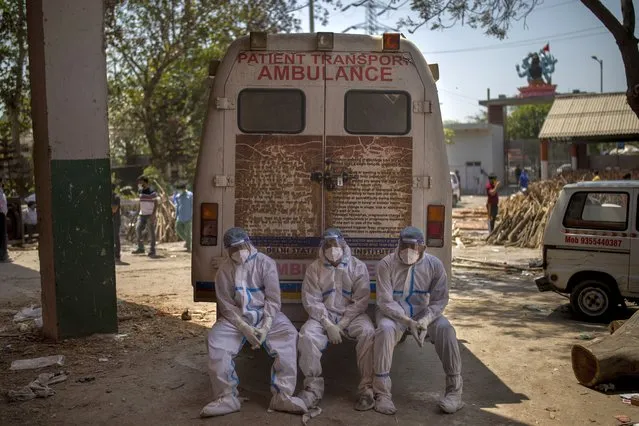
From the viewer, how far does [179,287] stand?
11.4m

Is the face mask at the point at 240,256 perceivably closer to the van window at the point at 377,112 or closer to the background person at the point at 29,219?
the van window at the point at 377,112

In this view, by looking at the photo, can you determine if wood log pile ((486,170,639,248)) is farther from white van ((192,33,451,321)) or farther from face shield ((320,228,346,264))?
face shield ((320,228,346,264))

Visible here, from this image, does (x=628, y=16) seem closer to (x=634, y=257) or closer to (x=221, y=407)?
(x=634, y=257)

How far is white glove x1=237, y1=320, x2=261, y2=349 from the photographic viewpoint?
5.57 metres

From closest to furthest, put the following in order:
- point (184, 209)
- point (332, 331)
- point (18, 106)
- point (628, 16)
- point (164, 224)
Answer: point (332, 331) < point (628, 16) < point (184, 209) < point (164, 224) < point (18, 106)

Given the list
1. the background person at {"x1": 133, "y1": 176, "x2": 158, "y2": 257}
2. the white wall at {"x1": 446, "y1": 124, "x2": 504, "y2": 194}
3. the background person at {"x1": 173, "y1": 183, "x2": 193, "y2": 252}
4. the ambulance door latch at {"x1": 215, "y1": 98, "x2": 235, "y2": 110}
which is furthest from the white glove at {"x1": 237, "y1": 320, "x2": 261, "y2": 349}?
the white wall at {"x1": 446, "y1": 124, "x2": 504, "y2": 194}

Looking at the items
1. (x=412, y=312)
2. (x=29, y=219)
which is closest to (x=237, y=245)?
(x=412, y=312)

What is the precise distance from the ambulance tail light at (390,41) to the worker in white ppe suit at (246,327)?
206 centimetres

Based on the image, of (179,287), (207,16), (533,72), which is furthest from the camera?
(533,72)

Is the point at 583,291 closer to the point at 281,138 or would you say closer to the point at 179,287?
the point at 281,138

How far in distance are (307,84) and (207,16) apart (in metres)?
18.1

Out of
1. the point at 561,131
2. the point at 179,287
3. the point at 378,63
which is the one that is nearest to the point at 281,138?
the point at 378,63

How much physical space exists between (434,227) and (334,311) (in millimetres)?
1207

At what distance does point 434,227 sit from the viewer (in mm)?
6402
